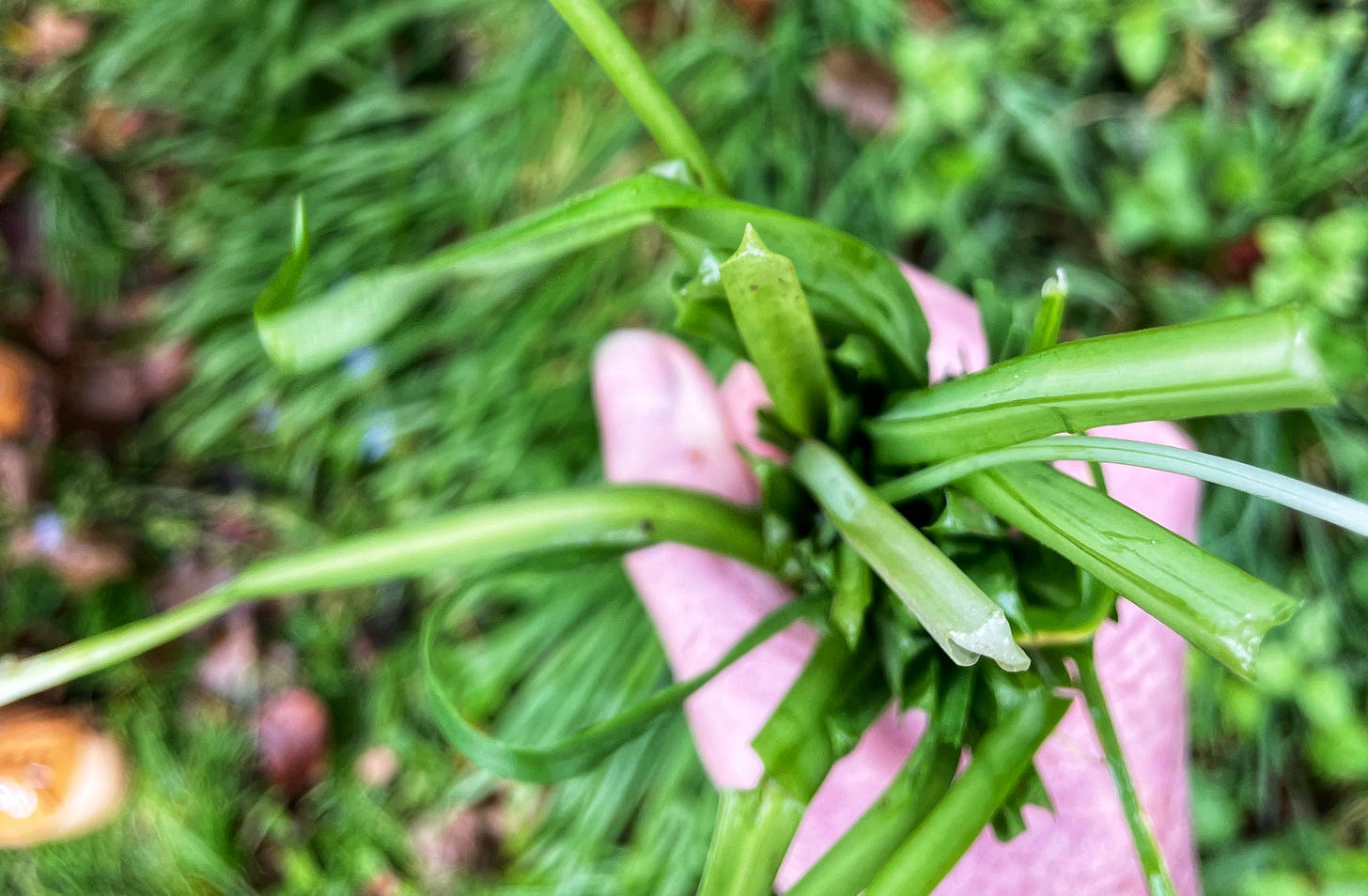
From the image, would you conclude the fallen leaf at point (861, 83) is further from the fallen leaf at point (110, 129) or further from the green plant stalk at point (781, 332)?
the fallen leaf at point (110, 129)

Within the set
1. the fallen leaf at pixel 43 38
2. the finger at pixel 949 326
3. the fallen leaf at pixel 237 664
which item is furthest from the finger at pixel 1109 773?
the fallen leaf at pixel 43 38

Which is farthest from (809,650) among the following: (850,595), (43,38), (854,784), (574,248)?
(43,38)

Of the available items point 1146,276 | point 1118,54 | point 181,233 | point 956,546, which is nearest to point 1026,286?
point 1146,276

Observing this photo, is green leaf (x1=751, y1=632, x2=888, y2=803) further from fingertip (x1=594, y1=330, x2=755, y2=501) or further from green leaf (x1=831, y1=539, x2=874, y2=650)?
fingertip (x1=594, y1=330, x2=755, y2=501)

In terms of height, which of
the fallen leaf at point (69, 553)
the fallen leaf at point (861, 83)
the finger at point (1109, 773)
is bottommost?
the finger at point (1109, 773)

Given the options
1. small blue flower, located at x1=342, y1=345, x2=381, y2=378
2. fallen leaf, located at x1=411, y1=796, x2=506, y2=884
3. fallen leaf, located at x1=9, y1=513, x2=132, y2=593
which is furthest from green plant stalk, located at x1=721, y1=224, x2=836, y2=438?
fallen leaf, located at x1=9, y1=513, x2=132, y2=593

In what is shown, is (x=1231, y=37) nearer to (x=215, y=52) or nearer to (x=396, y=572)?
(x=396, y=572)
